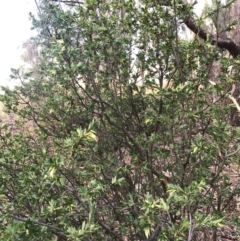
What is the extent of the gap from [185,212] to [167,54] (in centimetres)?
116

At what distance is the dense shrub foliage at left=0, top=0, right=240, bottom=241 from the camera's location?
1.94 metres

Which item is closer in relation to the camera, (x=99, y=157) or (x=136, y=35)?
(x=99, y=157)

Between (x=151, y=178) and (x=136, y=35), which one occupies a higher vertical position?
(x=136, y=35)

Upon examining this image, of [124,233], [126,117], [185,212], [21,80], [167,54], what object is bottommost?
[124,233]

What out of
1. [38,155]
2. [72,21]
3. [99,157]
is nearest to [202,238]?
[99,157]

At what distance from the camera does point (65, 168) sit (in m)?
1.78

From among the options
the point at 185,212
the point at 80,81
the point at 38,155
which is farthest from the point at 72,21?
the point at 185,212

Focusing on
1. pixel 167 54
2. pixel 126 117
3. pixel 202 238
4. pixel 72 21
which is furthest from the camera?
pixel 202 238

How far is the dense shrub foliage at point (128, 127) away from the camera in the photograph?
1.94 m

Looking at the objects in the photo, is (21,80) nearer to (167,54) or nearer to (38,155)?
(38,155)

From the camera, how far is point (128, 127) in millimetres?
2709

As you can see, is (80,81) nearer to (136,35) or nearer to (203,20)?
(136,35)

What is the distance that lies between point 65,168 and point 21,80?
5.12 ft

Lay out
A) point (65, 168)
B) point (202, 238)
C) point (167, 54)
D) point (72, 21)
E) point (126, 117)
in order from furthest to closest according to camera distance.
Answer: point (202, 238) < point (126, 117) < point (167, 54) < point (72, 21) < point (65, 168)
